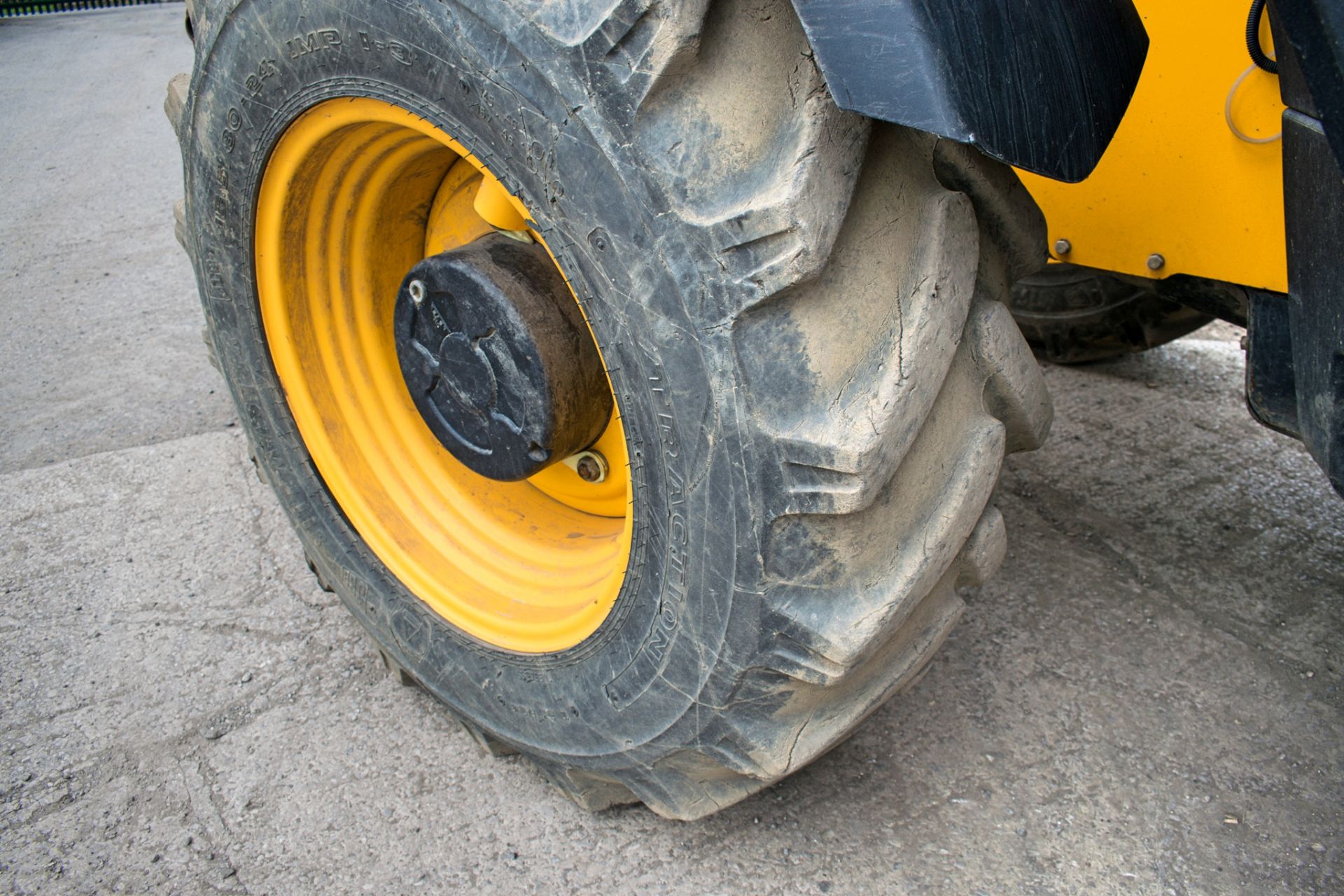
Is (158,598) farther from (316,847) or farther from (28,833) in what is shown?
(316,847)

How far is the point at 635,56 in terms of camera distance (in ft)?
2.95

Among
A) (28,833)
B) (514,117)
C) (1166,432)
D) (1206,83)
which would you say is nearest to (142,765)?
(28,833)

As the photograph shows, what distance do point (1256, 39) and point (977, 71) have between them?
0.44 meters

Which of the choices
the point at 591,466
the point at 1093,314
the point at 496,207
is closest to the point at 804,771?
the point at 591,466

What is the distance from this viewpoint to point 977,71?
84 centimetres

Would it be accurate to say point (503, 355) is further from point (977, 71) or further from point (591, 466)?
point (977, 71)

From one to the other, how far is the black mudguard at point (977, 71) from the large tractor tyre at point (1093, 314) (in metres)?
1.42

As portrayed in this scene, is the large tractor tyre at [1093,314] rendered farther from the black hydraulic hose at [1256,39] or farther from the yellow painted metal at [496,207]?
the yellow painted metal at [496,207]

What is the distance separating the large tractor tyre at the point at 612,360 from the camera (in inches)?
36.6

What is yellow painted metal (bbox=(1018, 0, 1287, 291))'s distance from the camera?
4.02 feet

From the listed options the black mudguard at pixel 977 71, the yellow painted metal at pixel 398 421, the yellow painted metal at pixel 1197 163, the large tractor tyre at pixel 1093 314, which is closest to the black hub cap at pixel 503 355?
the yellow painted metal at pixel 398 421

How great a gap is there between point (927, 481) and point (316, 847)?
3.44ft

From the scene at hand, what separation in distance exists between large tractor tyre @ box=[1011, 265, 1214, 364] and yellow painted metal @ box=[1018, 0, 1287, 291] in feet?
2.98

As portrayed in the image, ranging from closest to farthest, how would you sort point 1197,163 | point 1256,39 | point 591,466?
1. point 1256,39
2. point 1197,163
3. point 591,466
